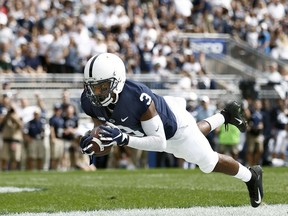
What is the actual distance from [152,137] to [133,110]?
10.1 inches

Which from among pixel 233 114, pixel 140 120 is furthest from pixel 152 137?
pixel 233 114

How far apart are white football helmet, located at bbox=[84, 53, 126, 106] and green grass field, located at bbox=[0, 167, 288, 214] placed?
1.23 meters

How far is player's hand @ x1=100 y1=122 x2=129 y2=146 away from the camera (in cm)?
591

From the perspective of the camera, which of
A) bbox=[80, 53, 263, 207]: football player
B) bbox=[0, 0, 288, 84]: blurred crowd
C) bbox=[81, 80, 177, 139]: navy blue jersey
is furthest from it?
bbox=[0, 0, 288, 84]: blurred crowd

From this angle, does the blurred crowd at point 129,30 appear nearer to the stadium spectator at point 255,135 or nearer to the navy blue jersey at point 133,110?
the stadium spectator at point 255,135

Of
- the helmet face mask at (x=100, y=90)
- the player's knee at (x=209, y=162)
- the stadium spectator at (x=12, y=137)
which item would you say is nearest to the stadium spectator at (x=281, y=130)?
the stadium spectator at (x=12, y=137)

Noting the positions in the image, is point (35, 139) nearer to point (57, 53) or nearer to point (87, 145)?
point (57, 53)

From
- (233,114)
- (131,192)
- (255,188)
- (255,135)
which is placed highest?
(233,114)

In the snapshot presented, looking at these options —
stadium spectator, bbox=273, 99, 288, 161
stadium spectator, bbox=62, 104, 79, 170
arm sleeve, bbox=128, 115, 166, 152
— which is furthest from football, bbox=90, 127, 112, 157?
stadium spectator, bbox=273, 99, 288, 161

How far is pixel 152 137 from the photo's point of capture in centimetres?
616

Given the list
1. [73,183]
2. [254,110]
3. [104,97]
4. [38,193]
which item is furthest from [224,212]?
[254,110]

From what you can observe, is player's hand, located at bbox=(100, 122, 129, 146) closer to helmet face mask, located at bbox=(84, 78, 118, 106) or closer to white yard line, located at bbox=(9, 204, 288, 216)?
helmet face mask, located at bbox=(84, 78, 118, 106)

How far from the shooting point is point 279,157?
658 inches

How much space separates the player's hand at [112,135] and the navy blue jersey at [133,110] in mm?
300
